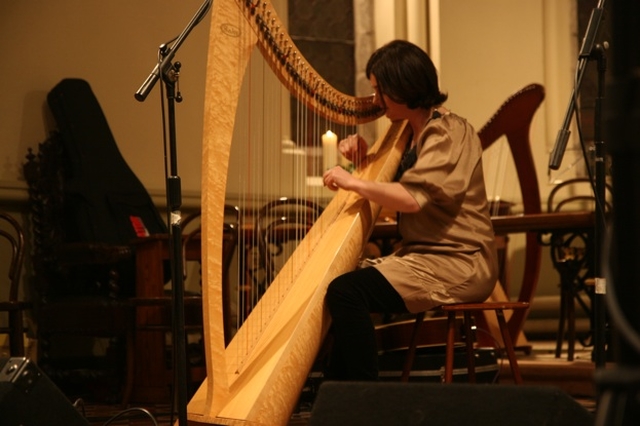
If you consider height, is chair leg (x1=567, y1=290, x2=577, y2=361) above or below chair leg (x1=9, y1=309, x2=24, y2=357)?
below

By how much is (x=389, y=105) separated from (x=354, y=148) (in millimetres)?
209

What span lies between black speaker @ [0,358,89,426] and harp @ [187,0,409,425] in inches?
14.5

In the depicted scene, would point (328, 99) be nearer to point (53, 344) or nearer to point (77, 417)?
point (77, 417)

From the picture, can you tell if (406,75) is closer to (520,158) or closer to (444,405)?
(444,405)

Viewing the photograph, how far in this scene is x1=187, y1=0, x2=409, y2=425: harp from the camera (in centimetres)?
239

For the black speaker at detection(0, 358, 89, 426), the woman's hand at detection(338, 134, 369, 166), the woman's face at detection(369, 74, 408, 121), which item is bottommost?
the black speaker at detection(0, 358, 89, 426)

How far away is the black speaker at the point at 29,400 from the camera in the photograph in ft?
6.92

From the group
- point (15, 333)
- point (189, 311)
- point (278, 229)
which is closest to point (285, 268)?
point (189, 311)

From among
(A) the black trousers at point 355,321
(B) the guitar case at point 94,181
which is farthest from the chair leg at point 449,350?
(B) the guitar case at point 94,181

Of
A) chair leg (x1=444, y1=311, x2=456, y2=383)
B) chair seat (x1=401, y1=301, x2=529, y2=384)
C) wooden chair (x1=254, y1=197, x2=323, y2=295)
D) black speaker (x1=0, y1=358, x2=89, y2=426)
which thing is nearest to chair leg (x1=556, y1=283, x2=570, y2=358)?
wooden chair (x1=254, y1=197, x2=323, y2=295)

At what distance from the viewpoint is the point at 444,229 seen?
A: 303cm

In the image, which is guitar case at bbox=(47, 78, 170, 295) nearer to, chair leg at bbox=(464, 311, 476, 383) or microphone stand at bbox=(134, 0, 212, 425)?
chair leg at bbox=(464, 311, 476, 383)

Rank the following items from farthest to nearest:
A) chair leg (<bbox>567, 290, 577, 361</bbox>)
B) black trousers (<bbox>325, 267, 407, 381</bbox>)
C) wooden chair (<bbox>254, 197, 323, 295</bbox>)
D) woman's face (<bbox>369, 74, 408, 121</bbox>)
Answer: chair leg (<bbox>567, 290, 577, 361</bbox>)
wooden chair (<bbox>254, 197, 323, 295</bbox>)
woman's face (<bbox>369, 74, 408, 121</bbox>)
black trousers (<bbox>325, 267, 407, 381</bbox>)

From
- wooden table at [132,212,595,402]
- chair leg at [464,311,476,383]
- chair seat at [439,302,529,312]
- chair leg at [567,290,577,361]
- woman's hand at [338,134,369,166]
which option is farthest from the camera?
chair leg at [567,290,577,361]
